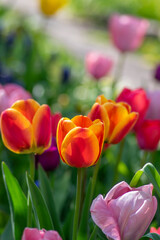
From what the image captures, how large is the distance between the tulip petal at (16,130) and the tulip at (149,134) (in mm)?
321

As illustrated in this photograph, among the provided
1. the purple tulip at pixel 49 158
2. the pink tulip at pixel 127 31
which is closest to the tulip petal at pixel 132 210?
the purple tulip at pixel 49 158

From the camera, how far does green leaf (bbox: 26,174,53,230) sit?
2.69ft

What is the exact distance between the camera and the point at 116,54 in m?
6.41

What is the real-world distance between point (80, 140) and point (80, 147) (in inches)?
0.5

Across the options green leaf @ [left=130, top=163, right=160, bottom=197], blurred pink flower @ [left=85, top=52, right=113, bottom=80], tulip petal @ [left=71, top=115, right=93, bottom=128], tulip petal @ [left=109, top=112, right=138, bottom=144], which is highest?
tulip petal @ [left=71, top=115, right=93, bottom=128]

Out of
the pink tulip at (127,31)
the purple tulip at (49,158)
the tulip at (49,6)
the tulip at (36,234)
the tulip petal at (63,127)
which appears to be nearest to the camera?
the tulip at (36,234)

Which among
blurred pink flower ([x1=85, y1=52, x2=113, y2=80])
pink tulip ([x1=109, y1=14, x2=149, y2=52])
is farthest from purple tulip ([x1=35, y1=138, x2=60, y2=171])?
blurred pink flower ([x1=85, y1=52, x2=113, y2=80])

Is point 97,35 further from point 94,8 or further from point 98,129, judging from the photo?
point 98,129

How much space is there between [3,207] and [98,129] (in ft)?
2.23

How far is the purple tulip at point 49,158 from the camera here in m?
1.06

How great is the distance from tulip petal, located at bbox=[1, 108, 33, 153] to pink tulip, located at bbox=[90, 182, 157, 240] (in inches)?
8.4

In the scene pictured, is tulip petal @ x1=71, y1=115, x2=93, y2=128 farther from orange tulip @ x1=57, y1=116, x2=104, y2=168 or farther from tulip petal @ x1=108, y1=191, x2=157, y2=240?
tulip petal @ x1=108, y1=191, x2=157, y2=240

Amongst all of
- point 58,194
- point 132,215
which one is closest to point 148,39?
point 58,194

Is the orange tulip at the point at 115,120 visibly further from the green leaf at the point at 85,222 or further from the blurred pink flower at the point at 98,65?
the blurred pink flower at the point at 98,65
